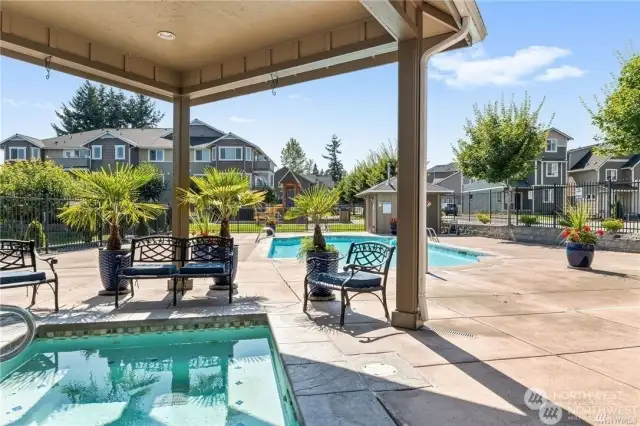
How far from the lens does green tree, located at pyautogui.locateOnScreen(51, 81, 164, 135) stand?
44.9 meters

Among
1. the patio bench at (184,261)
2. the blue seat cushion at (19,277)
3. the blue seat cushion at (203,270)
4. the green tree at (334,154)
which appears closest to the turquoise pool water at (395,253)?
the patio bench at (184,261)

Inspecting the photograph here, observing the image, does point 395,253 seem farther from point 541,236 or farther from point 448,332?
point 541,236

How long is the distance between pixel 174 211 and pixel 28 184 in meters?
11.9

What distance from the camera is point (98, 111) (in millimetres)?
45125

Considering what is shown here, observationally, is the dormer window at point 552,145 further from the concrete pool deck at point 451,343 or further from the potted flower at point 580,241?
the concrete pool deck at point 451,343

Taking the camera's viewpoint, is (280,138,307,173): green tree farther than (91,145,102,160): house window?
Yes

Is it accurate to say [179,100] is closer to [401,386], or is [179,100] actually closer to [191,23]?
[191,23]

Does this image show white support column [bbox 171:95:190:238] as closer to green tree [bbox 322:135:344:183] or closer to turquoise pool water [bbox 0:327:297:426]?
turquoise pool water [bbox 0:327:297:426]

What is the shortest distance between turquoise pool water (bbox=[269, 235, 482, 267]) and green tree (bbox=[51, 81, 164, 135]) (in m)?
38.4

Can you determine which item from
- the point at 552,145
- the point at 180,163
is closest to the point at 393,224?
the point at 180,163

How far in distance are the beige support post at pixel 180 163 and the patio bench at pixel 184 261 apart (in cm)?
32

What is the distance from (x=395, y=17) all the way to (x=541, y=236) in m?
13.4

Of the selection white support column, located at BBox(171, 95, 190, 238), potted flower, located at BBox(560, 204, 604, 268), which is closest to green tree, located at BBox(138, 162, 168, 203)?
white support column, located at BBox(171, 95, 190, 238)

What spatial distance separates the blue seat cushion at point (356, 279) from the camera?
4.30 metres
